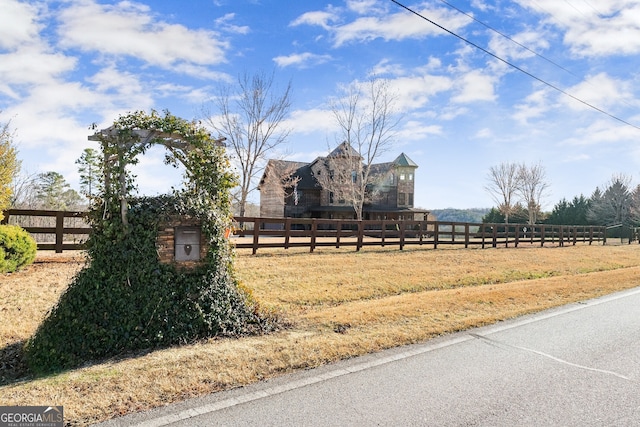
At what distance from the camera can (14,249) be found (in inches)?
364

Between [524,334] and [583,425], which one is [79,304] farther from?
→ [524,334]

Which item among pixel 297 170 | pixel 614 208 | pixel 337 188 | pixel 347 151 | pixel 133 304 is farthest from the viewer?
pixel 614 208

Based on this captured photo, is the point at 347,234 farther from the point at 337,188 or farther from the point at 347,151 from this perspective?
the point at 337,188

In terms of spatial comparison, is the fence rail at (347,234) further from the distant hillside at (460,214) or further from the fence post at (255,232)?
the distant hillside at (460,214)

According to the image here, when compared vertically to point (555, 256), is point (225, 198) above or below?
above

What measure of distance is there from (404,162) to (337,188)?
32.1ft

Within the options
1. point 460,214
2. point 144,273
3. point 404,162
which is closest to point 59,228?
point 144,273

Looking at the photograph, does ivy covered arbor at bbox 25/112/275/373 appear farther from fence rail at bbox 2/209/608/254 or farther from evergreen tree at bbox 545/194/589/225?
evergreen tree at bbox 545/194/589/225

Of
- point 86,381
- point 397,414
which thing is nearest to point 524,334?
point 397,414

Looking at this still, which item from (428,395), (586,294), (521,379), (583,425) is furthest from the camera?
(586,294)

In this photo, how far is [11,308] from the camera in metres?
6.82

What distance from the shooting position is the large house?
114ft

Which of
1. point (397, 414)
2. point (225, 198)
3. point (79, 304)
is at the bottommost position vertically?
point (397, 414)

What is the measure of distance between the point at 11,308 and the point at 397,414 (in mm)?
6608
